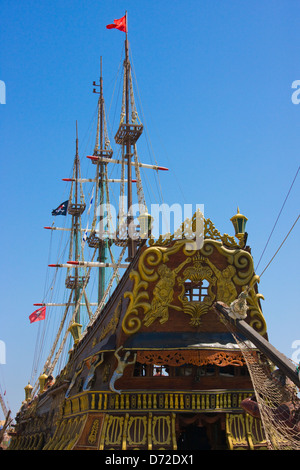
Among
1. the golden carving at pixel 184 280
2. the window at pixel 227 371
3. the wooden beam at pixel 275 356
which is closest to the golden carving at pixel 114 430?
the golden carving at pixel 184 280

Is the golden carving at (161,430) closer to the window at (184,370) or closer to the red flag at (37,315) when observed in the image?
the window at (184,370)

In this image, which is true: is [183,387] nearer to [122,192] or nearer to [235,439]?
[235,439]

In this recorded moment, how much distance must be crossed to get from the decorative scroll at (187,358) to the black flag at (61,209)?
28.9m

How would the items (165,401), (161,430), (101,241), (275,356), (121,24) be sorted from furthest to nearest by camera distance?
1. (101,241)
2. (121,24)
3. (165,401)
4. (161,430)
5. (275,356)

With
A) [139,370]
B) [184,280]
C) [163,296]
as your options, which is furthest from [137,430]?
[184,280]

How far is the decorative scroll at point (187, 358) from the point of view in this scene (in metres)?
16.2

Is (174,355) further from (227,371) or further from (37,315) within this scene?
(37,315)

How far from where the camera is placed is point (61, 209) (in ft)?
144

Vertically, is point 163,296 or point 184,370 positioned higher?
point 163,296

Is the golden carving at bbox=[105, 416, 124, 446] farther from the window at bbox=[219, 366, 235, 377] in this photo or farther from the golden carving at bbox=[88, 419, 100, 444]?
the window at bbox=[219, 366, 235, 377]

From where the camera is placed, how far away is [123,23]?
32.4m

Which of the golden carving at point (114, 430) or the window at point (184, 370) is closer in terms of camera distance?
the golden carving at point (114, 430)

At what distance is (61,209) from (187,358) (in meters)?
29.5
